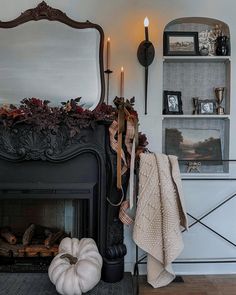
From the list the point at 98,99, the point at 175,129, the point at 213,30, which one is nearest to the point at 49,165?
the point at 98,99

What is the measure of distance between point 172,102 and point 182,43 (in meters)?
0.49

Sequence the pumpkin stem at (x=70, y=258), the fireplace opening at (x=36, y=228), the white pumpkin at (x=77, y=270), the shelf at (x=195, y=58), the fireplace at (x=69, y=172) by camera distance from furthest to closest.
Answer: the shelf at (x=195, y=58) < the fireplace opening at (x=36, y=228) < the fireplace at (x=69, y=172) < the pumpkin stem at (x=70, y=258) < the white pumpkin at (x=77, y=270)

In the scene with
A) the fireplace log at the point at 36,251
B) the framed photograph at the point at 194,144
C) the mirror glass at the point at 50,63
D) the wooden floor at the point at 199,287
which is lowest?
the wooden floor at the point at 199,287

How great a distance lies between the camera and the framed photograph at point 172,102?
106 inches

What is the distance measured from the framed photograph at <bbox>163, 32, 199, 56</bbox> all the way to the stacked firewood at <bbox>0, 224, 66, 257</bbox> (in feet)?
5.70

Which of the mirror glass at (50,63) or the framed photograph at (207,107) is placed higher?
the mirror glass at (50,63)

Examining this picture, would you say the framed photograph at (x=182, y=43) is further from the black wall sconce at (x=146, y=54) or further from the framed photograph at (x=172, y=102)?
the framed photograph at (x=172, y=102)

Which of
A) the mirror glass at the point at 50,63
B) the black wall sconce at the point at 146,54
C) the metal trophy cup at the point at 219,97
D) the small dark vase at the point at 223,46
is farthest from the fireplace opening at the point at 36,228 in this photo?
the small dark vase at the point at 223,46

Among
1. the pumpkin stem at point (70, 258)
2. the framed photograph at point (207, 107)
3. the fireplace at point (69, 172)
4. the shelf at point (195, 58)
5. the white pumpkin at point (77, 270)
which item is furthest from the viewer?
the framed photograph at point (207, 107)

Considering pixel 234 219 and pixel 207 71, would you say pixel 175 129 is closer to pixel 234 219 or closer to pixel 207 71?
pixel 207 71

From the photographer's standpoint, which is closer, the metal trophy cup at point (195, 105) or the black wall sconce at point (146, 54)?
the black wall sconce at point (146, 54)

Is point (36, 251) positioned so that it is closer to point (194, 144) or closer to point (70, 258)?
point (70, 258)

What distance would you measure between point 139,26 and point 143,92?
1.69 ft

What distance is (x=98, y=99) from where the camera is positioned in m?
2.51
